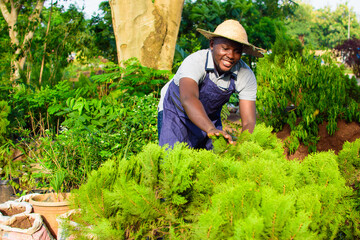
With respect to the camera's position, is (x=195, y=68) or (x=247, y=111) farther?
(x=247, y=111)

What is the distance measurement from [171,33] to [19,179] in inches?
129

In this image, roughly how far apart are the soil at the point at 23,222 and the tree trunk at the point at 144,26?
328cm

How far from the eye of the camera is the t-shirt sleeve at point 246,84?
3.04m

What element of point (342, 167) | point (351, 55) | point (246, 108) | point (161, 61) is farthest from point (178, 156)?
point (351, 55)

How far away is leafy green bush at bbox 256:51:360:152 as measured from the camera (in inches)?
167

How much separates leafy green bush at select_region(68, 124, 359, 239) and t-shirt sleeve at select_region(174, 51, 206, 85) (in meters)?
1.06

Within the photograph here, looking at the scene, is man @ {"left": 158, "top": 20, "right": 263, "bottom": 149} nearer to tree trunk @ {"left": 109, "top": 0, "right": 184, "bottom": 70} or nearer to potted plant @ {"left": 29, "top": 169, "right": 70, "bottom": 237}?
potted plant @ {"left": 29, "top": 169, "right": 70, "bottom": 237}

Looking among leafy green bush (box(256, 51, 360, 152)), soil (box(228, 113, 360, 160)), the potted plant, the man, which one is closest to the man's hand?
the man

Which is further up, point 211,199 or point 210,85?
point 210,85

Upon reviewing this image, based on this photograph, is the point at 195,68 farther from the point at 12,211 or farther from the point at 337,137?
the point at 337,137

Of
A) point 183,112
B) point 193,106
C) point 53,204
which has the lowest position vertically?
point 53,204

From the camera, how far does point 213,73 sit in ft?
9.84

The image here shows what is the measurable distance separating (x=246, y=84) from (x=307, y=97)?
5.37ft

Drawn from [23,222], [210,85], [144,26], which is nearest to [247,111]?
[210,85]
